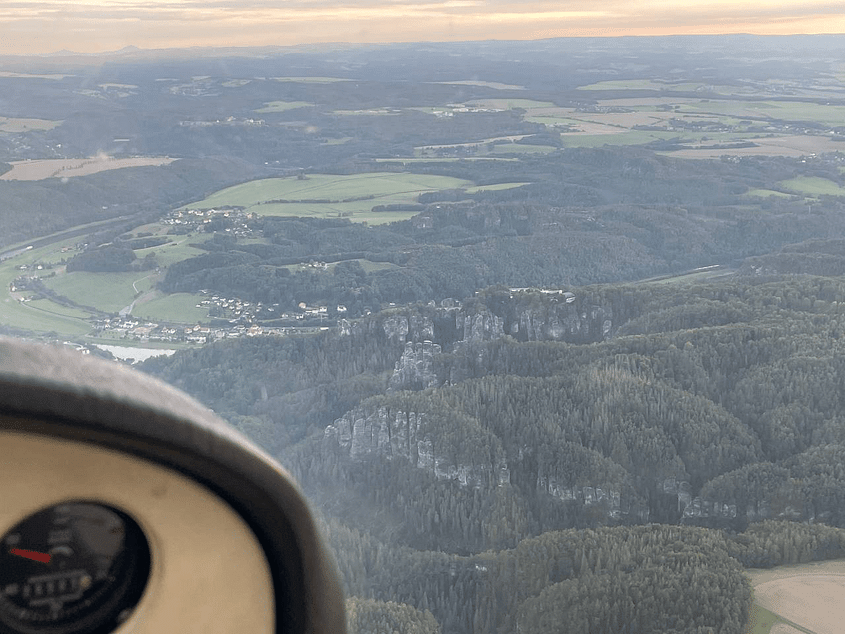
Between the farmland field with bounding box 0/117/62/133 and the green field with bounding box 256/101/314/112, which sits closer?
the farmland field with bounding box 0/117/62/133

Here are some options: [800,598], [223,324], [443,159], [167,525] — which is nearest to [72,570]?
[167,525]

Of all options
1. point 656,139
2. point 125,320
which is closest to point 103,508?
point 125,320

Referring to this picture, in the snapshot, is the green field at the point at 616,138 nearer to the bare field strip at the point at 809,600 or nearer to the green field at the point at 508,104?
the green field at the point at 508,104

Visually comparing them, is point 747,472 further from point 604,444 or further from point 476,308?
point 476,308

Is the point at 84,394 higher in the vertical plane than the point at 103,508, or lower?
higher

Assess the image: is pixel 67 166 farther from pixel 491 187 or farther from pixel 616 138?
pixel 616 138

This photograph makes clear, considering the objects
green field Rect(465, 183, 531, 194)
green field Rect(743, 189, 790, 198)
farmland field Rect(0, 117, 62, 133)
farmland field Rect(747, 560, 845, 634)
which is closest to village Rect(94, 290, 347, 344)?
farmland field Rect(747, 560, 845, 634)

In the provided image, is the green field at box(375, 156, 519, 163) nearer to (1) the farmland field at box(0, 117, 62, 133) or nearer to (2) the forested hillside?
(1) the farmland field at box(0, 117, 62, 133)
